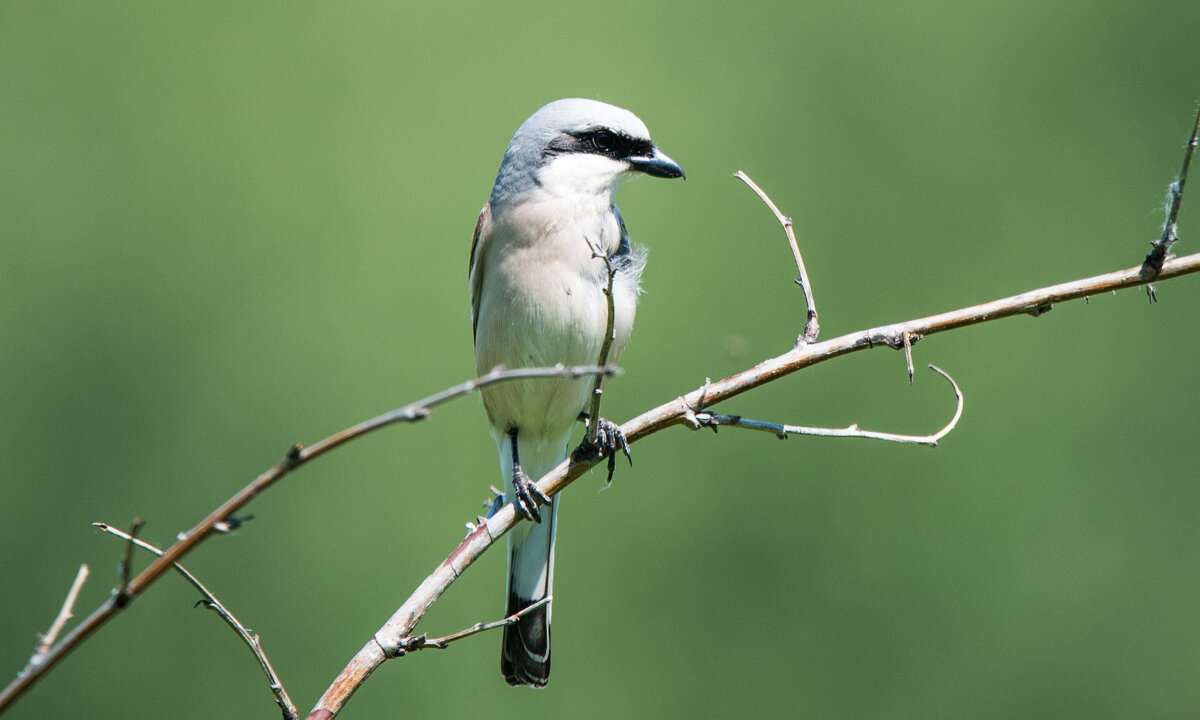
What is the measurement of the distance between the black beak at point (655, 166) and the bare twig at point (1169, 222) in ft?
4.14

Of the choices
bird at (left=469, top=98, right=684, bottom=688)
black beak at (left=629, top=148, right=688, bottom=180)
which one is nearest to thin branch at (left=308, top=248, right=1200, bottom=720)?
bird at (left=469, top=98, right=684, bottom=688)

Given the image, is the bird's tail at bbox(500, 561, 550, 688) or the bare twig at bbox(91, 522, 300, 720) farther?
the bird's tail at bbox(500, 561, 550, 688)

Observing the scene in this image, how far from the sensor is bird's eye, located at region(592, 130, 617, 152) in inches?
97.9

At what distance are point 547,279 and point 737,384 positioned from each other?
1003mm

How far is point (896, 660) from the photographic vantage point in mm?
4328

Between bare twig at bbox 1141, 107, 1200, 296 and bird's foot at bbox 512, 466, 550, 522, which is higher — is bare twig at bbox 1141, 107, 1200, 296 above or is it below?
above

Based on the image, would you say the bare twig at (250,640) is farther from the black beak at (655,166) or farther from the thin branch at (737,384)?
the black beak at (655,166)

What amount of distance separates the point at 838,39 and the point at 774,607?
9.46 feet

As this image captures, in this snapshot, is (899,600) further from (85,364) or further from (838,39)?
(85,364)

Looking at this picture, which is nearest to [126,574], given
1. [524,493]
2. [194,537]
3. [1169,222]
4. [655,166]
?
[194,537]

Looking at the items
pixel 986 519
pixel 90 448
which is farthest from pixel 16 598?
pixel 986 519

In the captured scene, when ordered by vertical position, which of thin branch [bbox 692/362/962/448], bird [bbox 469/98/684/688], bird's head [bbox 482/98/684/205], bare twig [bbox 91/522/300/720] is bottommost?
bare twig [bbox 91/522/300/720]

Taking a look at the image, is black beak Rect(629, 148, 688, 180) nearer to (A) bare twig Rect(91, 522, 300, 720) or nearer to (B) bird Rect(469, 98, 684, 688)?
(B) bird Rect(469, 98, 684, 688)

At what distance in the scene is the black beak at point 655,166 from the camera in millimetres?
2469
